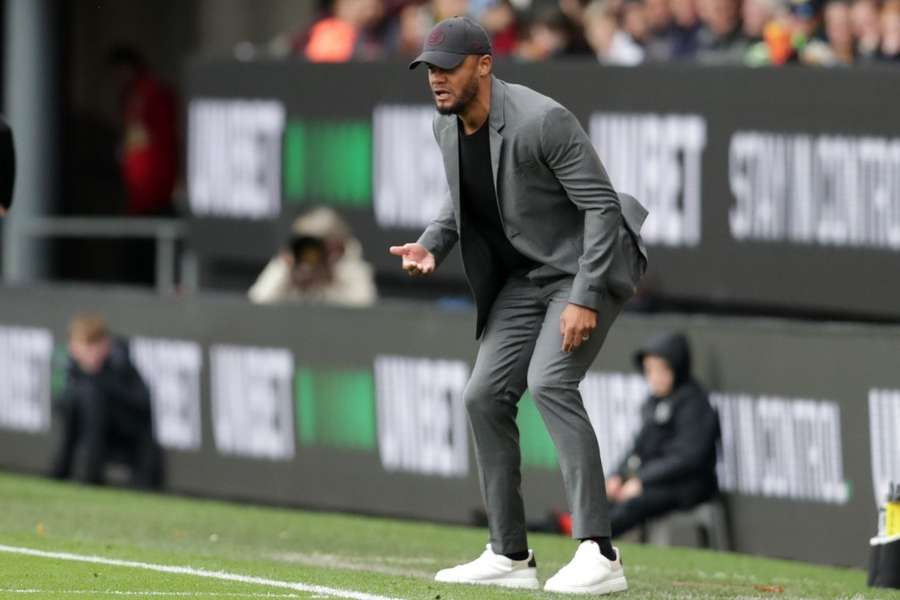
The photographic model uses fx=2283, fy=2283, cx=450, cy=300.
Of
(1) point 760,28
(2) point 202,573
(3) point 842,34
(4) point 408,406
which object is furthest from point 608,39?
(2) point 202,573

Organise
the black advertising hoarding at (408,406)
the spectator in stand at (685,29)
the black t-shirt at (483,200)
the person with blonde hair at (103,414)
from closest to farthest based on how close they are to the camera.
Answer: the black t-shirt at (483,200) < the black advertising hoarding at (408,406) < the spectator in stand at (685,29) < the person with blonde hair at (103,414)

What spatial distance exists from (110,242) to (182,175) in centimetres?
140

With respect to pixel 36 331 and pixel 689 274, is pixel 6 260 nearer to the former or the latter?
pixel 36 331

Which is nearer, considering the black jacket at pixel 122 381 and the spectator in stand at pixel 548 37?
the spectator in stand at pixel 548 37

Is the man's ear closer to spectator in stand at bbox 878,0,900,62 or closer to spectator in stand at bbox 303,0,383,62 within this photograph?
spectator in stand at bbox 878,0,900,62

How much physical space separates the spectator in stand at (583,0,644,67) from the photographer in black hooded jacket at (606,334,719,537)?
8.56ft

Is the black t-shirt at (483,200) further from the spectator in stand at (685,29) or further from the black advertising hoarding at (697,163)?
the spectator in stand at (685,29)

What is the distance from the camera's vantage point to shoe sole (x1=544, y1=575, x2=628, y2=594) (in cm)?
843

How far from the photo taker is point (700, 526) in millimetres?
12828

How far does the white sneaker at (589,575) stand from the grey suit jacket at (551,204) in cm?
92

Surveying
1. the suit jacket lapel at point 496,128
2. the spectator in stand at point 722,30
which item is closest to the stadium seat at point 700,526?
the spectator in stand at point 722,30

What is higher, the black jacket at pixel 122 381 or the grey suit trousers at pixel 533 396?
the grey suit trousers at pixel 533 396

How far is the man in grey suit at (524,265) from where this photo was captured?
8461mm

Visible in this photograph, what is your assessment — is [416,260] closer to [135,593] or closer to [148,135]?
[135,593]
